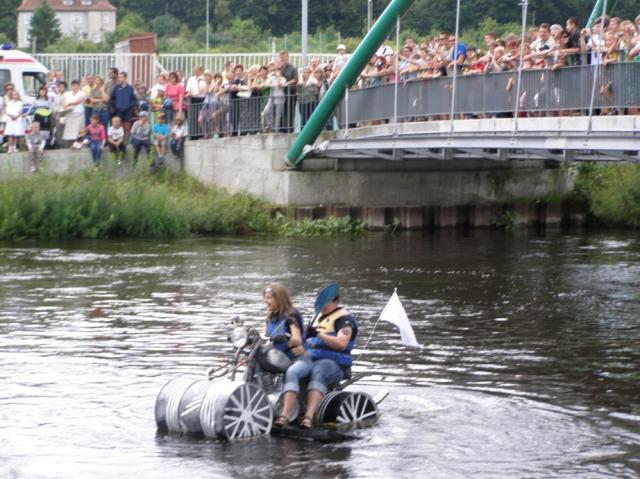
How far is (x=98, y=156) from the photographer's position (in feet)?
113

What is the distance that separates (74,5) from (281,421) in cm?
11686

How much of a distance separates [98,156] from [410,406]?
21.0m

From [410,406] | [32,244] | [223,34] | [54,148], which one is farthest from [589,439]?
[223,34]

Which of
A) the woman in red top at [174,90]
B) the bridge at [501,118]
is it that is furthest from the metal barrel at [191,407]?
the woman in red top at [174,90]

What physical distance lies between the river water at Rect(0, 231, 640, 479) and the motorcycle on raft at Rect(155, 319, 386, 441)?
18 centimetres

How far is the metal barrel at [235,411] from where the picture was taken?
13.0 metres

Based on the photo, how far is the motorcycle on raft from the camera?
1304cm

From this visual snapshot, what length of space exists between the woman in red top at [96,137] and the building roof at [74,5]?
7097cm

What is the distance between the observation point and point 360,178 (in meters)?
35.5

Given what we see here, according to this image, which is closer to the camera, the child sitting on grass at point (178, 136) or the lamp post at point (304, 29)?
the child sitting on grass at point (178, 136)

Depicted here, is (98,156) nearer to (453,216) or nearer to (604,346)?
(453,216)

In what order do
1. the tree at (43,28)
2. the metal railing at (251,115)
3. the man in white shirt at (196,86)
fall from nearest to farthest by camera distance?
the metal railing at (251,115), the man in white shirt at (196,86), the tree at (43,28)

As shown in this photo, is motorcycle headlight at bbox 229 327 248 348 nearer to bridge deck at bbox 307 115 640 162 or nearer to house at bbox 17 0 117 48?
bridge deck at bbox 307 115 640 162

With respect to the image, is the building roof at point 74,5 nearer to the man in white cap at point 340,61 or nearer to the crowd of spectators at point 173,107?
the crowd of spectators at point 173,107
